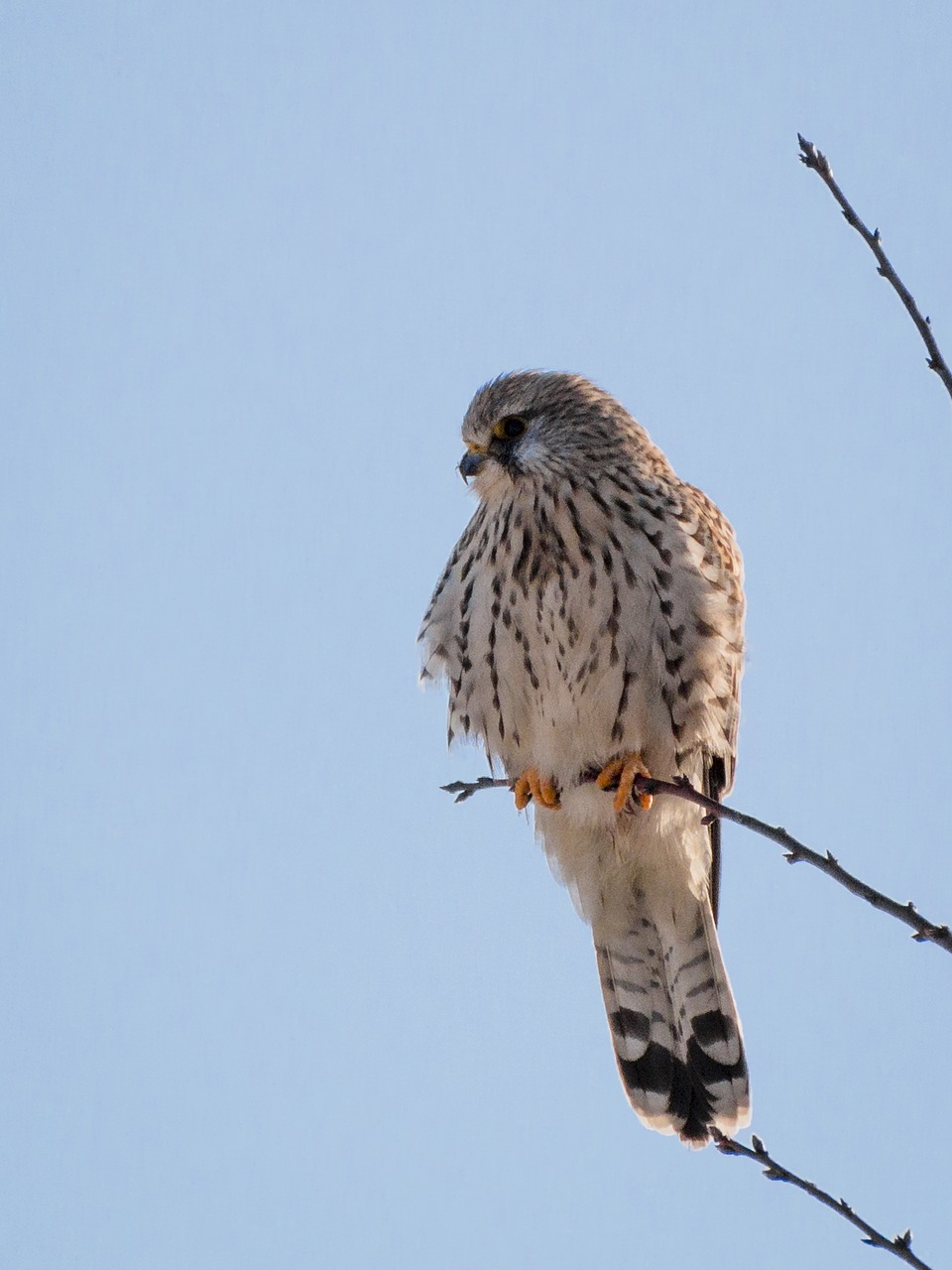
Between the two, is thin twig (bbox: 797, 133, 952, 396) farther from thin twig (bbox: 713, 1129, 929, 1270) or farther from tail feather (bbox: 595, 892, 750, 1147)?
tail feather (bbox: 595, 892, 750, 1147)

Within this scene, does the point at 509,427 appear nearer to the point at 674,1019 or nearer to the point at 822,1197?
the point at 674,1019

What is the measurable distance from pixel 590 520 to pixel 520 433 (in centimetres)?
50

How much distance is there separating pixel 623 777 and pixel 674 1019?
809 millimetres

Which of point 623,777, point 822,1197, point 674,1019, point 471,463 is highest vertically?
point 471,463

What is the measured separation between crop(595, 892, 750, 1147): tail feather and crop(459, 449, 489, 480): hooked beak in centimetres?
131

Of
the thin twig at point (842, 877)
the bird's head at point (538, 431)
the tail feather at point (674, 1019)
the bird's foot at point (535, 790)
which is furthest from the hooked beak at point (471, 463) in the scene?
the thin twig at point (842, 877)

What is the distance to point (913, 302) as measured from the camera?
195 centimetres

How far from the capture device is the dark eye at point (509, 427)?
427 cm

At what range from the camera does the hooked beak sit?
166 inches

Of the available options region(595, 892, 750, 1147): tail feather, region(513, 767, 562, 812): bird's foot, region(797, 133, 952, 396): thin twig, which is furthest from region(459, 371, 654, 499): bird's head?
region(797, 133, 952, 396): thin twig

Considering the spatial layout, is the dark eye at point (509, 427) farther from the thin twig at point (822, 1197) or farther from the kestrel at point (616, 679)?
the thin twig at point (822, 1197)

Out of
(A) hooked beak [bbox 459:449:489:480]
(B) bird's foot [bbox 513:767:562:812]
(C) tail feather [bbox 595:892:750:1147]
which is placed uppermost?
(A) hooked beak [bbox 459:449:489:480]

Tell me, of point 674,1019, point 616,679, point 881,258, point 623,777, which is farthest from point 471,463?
point 881,258

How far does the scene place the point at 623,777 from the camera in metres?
3.82
